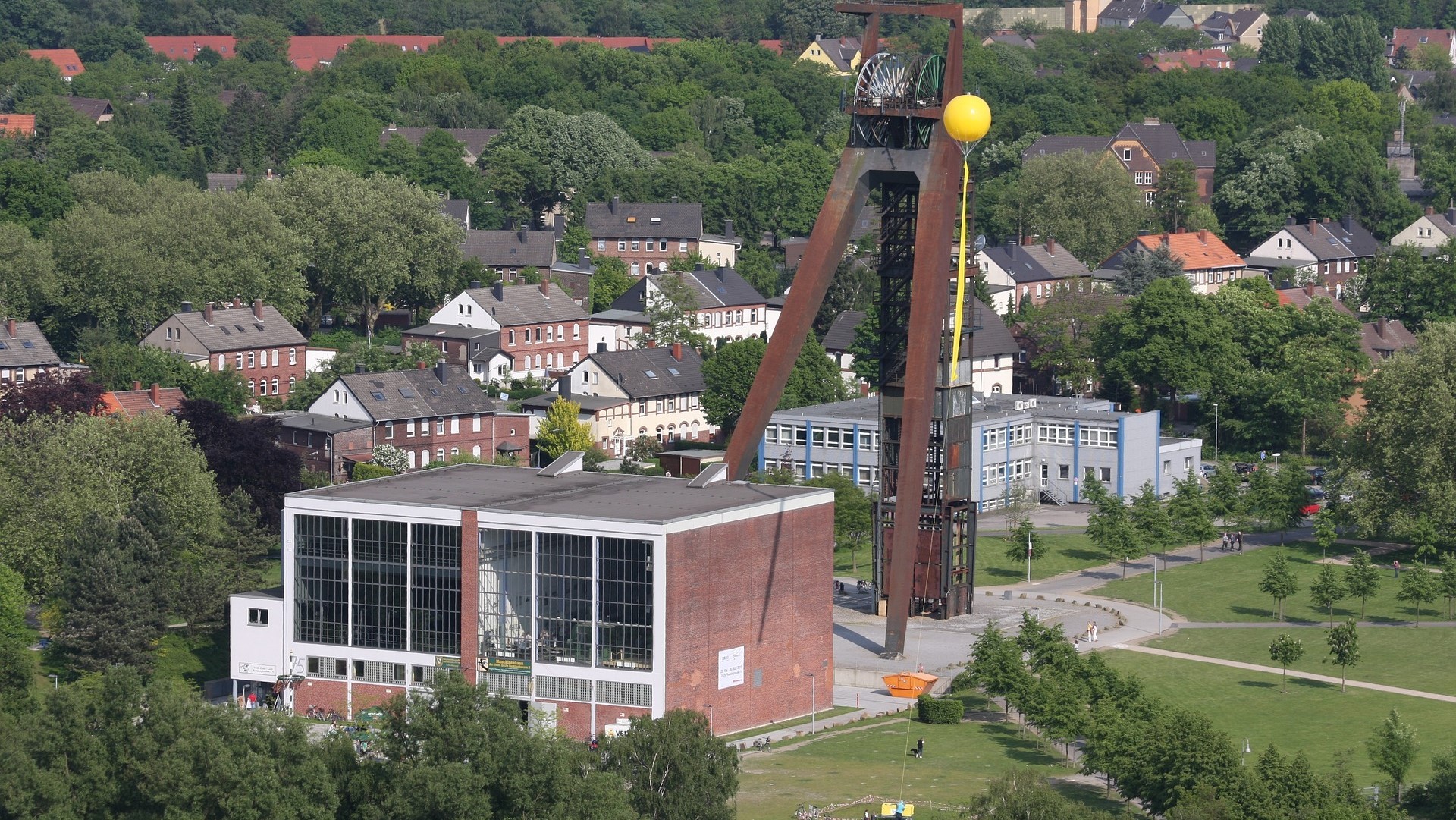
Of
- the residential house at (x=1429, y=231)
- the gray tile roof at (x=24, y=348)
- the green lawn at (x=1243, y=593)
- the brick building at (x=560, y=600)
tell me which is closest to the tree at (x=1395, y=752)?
the brick building at (x=560, y=600)

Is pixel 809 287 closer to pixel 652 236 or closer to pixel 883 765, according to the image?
pixel 883 765

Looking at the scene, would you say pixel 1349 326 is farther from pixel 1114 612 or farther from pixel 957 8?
pixel 957 8

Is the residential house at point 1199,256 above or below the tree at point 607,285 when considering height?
above

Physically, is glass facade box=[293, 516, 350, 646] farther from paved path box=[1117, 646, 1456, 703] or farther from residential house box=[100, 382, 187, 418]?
residential house box=[100, 382, 187, 418]

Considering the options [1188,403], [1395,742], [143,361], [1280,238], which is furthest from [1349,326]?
[1395,742]

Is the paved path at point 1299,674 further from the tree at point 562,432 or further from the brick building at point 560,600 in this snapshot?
the tree at point 562,432

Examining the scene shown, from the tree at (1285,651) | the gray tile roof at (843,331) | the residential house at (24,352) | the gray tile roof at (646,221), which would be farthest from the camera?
the gray tile roof at (646,221)

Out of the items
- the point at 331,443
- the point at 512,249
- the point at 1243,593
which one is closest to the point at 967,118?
the point at 1243,593
